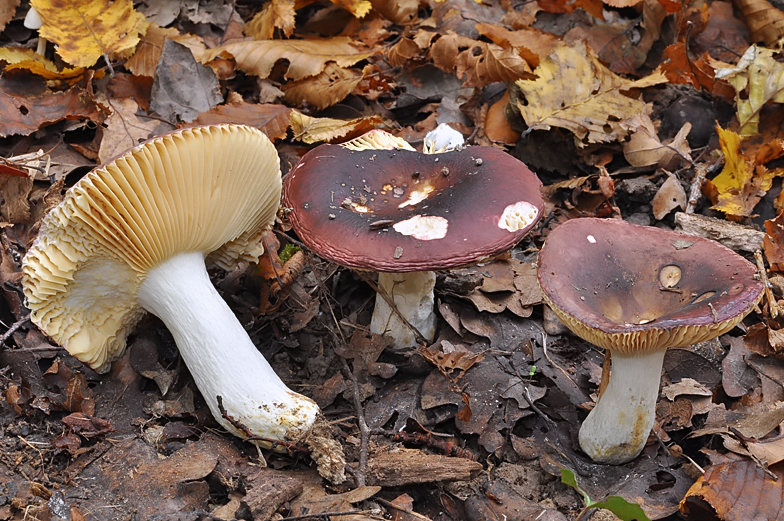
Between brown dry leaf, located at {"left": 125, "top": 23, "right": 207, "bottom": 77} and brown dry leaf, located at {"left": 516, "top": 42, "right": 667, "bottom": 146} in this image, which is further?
brown dry leaf, located at {"left": 125, "top": 23, "right": 207, "bottom": 77}

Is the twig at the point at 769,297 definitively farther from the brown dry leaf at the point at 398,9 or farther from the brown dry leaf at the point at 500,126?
the brown dry leaf at the point at 398,9

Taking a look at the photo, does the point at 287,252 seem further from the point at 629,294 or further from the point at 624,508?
the point at 624,508

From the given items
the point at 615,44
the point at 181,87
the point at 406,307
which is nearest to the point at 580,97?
the point at 615,44

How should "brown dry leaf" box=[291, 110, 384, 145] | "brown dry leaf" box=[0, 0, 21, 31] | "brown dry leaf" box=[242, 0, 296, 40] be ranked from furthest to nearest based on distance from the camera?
"brown dry leaf" box=[242, 0, 296, 40], "brown dry leaf" box=[0, 0, 21, 31], "brown dry leaf" box=[291, 110, 384, 145]

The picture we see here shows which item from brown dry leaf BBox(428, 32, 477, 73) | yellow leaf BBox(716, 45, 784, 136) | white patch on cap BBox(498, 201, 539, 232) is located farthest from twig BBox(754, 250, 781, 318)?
brown dry leaf BBox(428, 32, 477, 73)

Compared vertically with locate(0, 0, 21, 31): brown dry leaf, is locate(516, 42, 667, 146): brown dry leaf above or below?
below

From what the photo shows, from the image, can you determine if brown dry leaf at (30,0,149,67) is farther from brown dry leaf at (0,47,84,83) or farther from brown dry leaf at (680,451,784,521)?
brown dry leaf at (680,451,784,521)

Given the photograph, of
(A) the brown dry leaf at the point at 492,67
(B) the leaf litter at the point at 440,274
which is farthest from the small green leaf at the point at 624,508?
(A) the brown dry leaf at the point at 492,67

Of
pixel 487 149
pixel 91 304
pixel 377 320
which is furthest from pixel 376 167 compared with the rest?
pixel 91 304
